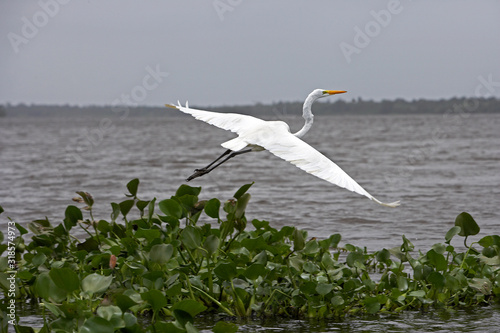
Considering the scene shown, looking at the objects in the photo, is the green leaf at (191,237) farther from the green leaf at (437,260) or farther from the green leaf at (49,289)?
the green leaf at (437,260)

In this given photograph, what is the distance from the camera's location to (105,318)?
419cm

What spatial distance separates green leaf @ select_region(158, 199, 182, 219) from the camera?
19.0ft

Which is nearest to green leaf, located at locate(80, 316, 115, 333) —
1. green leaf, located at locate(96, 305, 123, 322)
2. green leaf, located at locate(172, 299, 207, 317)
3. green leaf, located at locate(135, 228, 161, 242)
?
green leaf, located at locate(96, 305, 123, 322)

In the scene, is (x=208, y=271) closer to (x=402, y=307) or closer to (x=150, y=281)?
(x=150, y=281)

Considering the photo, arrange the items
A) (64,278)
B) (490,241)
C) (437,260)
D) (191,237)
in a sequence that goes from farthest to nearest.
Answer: (490,241) → (437,260) → (191,237) → (64,278)

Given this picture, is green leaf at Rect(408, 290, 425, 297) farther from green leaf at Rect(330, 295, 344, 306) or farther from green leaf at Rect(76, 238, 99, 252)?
green leaf at Rect(76, 238, 99, 252)

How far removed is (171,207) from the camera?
5844mm

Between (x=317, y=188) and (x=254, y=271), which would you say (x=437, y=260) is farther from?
(x=317, y=188)

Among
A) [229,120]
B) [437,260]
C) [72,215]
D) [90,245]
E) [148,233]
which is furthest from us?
[229,120]

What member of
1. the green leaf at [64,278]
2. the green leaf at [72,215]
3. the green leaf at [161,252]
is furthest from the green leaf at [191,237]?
the green leaf at [72,215]

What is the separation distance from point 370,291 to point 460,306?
33.2 inches

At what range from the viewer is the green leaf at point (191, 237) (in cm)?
538

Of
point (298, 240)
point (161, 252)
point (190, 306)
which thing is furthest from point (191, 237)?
point (190, 306)

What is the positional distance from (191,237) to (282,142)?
1482 millimetres
